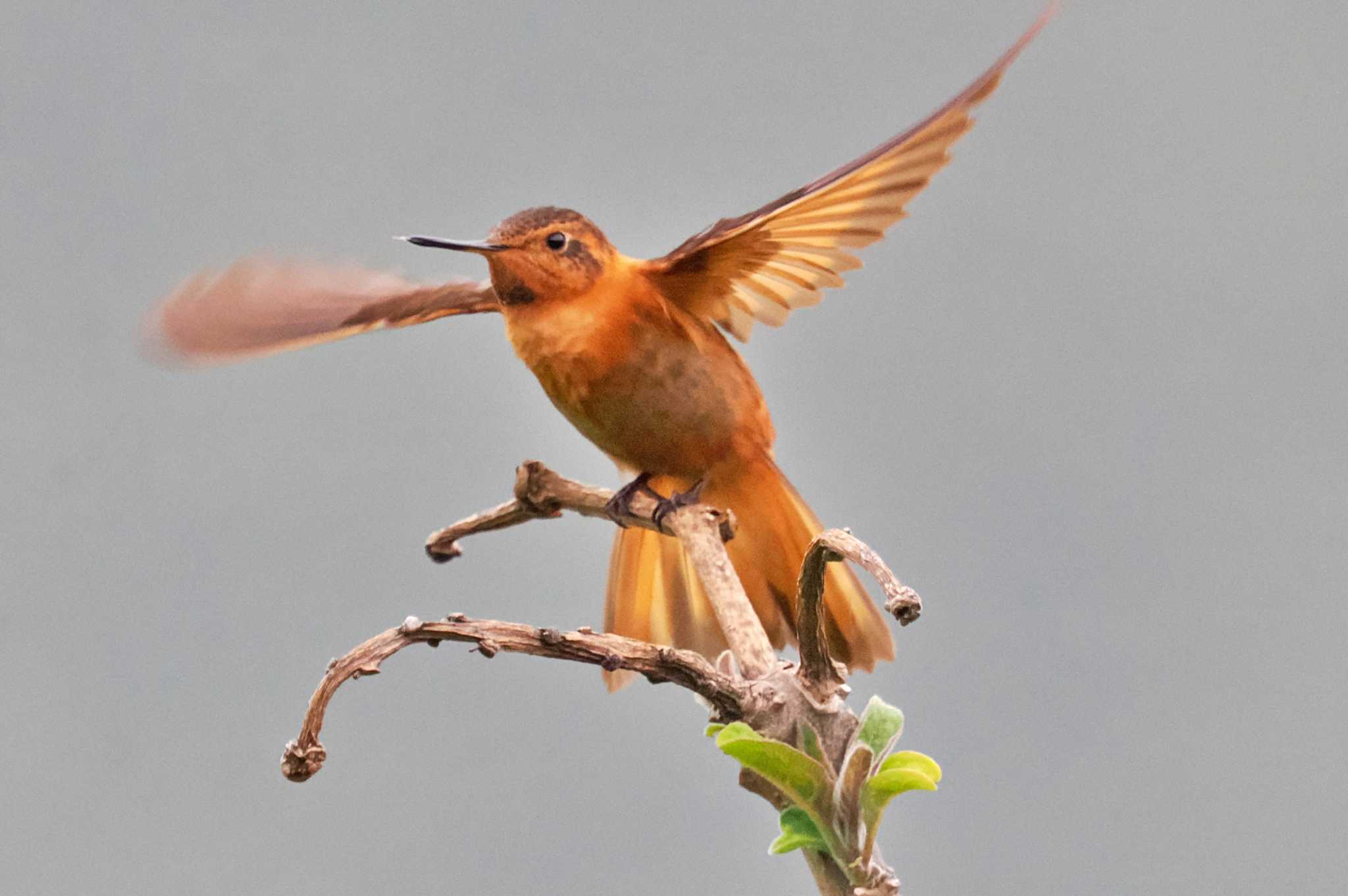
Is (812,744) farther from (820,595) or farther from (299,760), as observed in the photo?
(299,760)

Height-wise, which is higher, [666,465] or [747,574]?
[666,465]

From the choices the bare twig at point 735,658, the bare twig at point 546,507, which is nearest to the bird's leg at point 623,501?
the bare twig at point 546,507

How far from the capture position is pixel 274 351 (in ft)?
6.66

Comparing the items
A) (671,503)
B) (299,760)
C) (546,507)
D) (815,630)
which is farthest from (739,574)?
(299,760)

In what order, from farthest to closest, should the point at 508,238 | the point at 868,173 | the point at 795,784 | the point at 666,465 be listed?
the point at 666,465, the point at 508,238, the point at 868,173, the point at 795,784

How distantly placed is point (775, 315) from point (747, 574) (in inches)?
14.0

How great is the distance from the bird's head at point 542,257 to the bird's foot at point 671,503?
0.95ft

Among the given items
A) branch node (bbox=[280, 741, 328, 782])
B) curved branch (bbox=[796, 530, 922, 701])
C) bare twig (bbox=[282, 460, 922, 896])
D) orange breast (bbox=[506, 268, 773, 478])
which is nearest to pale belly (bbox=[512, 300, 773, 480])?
orange breast (bbox=[506, 268, 773, 478])

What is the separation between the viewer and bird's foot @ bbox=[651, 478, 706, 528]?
1964 mm

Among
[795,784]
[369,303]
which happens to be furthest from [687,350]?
[795,784]

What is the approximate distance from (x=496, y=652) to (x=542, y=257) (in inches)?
22.3

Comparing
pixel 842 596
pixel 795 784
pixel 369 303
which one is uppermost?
pixel 369 303

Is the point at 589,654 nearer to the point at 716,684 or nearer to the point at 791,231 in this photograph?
the point at 716,684

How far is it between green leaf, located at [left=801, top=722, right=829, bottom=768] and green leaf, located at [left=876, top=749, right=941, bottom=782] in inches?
3.3
